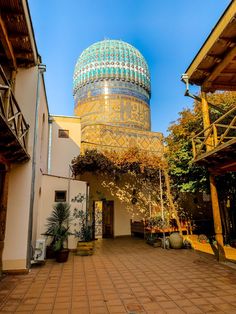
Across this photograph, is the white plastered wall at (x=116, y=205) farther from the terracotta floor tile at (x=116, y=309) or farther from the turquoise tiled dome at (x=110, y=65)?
the turquoise tiled dome at (x=110, y=65)

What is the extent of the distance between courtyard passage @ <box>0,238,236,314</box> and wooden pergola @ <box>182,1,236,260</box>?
2106mm

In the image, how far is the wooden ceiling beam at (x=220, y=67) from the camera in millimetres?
7641

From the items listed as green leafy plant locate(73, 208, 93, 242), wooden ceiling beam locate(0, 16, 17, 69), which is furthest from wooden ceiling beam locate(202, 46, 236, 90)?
green leafy plant locate(73, 208, 93, 242)

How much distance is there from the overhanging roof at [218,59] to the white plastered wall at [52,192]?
647 centimetres

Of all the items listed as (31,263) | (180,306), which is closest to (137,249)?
(31,263)

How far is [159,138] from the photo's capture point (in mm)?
17906

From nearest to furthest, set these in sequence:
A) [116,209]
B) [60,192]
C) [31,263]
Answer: [31,263] → [60,192] → [116,209]

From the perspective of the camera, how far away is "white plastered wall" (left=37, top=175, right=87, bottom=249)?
9.98 m

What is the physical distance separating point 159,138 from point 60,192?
9484 mm

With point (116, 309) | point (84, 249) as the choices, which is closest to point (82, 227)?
point (84, 249)

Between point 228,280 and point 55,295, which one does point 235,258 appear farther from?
point 55,295

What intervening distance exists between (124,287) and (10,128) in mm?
4296

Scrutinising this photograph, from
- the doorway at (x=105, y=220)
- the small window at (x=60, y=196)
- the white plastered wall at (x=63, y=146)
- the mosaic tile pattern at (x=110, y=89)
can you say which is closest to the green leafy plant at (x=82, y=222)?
the small window at (x=60, y=196)

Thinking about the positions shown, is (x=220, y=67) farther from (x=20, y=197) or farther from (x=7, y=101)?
(x=20, y=197)
